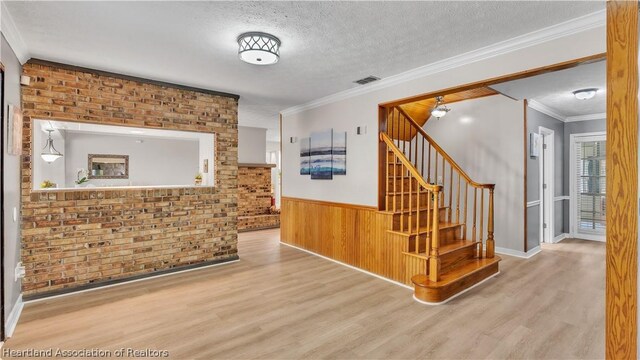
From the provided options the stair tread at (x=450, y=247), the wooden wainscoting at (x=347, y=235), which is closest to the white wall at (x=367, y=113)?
the wooden wainscoting at (x=347, y=235)

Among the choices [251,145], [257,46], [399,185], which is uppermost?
[257,46]

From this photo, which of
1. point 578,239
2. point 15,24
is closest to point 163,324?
point 15,24

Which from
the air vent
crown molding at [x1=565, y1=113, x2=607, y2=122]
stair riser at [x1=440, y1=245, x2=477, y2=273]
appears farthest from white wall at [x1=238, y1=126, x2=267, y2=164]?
crown molding at [x1=565, y1=113, x2=607, y2=122]

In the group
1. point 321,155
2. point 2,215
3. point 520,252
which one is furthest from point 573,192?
point 2,215

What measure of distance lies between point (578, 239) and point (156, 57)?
26.7 ft

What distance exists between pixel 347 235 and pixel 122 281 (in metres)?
2.97

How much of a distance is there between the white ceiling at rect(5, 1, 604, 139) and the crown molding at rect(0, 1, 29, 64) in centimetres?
4

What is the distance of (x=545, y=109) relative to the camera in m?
5.55

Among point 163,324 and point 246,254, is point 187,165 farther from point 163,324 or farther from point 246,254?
point 163,324

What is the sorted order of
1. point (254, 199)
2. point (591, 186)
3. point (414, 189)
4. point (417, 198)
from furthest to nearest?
point (254, 199)
point (591, 186)
point (414, 189)
point (417, 198)

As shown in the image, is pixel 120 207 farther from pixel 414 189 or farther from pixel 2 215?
pixel 414 189

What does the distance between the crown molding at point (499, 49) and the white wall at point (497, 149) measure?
230 centimetres

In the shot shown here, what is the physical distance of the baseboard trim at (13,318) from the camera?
252 centimetres

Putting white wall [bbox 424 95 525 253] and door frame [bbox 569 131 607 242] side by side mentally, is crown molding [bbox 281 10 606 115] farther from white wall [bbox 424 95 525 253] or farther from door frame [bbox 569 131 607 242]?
→ door frame [bbox 569 131 607 242]
